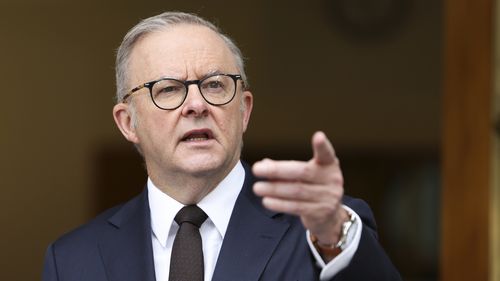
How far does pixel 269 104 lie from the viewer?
21.0ft

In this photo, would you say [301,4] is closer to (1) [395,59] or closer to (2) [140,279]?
(1) [395,59]

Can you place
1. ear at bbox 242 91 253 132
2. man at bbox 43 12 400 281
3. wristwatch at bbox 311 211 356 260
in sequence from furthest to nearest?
ear at bbox 242 91 253 132, man at bbox 43 12 400 281, wristwatch at bbox 311 211 356 260

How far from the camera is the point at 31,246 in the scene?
20.7ft

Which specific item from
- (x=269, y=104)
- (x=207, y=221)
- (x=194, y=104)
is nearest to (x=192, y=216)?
(x=207, y=221)

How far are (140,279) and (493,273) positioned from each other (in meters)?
2.40

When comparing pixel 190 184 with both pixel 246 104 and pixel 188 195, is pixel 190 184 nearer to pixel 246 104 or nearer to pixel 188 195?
pixel 188 195

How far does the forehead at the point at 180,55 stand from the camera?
2.06 meters

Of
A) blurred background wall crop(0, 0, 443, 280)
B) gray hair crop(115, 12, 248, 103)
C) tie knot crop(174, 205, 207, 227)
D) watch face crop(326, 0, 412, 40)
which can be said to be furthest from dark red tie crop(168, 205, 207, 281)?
watch face crop(326, 0, 412, 40)

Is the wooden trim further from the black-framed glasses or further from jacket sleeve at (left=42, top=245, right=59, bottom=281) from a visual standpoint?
jacket sleeve at (left=42, top=245, right=59, bottom=281)

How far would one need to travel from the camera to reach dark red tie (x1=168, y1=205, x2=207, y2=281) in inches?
78.4

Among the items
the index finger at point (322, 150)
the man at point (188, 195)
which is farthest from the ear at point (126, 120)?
the index finger at point (322, 150)

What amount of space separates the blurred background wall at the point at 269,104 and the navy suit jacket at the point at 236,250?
4.06 m

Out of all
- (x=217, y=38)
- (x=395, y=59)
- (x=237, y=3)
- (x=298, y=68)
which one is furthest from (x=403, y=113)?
(x=217, y=38)

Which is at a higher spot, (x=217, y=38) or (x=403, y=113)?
(x=217, y=38)
